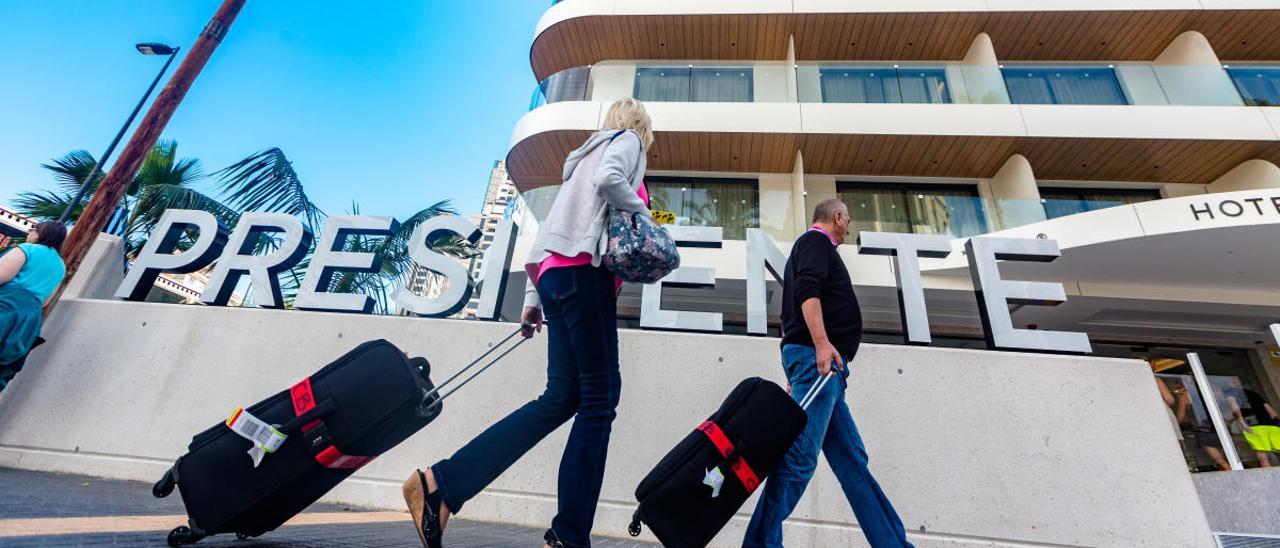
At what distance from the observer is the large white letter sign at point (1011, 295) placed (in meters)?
2.88

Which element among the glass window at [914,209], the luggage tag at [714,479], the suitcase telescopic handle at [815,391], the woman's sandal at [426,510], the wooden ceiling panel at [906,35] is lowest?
the woman's sandal at [426,510]

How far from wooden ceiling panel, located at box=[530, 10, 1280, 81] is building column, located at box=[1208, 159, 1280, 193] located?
10.1 ft

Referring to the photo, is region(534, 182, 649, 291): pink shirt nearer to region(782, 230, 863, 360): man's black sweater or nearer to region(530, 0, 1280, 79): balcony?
region(782, 230, 863, 360): man's black sweater

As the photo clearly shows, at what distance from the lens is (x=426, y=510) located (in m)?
1.27

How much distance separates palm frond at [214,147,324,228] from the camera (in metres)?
6.38

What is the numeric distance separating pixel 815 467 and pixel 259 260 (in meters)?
3.93

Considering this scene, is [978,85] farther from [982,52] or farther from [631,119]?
[631,119]

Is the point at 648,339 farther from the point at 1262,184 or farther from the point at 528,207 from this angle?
the point at 1262,184

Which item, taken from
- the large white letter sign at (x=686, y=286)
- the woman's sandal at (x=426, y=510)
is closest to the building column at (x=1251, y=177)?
the large white letter sign at (x=686, y=286)

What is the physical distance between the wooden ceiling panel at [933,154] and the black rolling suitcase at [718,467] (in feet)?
29.6

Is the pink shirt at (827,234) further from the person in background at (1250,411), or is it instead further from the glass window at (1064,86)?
the glass window at (1064,86)

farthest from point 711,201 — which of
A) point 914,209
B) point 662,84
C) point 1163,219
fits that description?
point 1163,219

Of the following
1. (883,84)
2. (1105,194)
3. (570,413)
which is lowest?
(570,413)

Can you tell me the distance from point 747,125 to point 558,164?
438 cm
